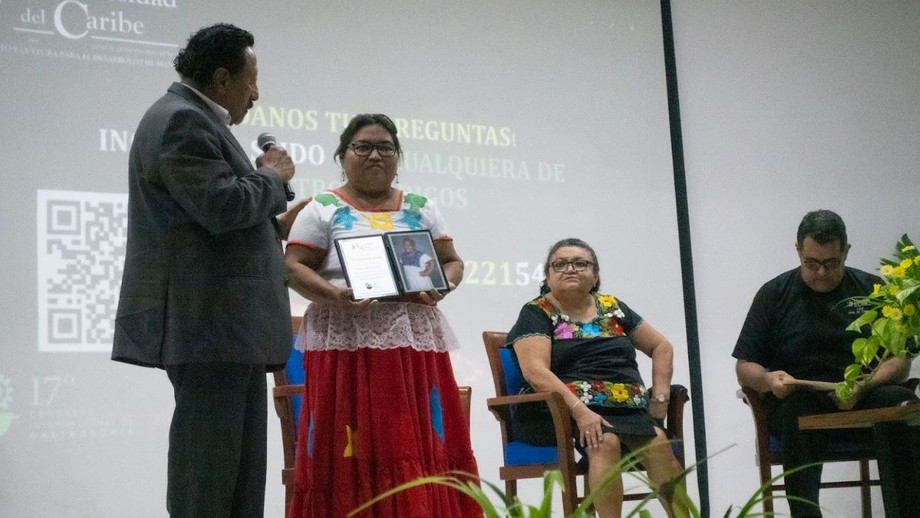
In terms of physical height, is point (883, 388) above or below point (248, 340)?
below

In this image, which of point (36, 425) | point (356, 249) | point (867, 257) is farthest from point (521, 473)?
point (867, 257)

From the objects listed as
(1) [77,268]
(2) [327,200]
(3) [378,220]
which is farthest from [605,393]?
(1) [77,268]

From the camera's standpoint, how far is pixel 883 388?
3227mm

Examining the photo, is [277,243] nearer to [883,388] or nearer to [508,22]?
[883,388]

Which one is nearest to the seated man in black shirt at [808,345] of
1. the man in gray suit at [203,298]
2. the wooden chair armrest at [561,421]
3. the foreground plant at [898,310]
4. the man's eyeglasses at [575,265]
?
the man's eyeglasses at [575,265]

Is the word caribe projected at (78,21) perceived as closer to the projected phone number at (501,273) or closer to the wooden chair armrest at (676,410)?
the projected phone number at (501,273)

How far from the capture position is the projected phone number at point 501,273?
4.37 meters

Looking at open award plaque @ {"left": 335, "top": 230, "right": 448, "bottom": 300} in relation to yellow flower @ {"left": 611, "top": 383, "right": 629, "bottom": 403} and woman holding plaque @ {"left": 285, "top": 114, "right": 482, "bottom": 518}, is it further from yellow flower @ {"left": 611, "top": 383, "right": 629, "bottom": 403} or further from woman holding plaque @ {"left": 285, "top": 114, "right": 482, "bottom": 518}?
yellow flower @ {"left": 611, "top": 383, "right": 629, "bottom": 403}

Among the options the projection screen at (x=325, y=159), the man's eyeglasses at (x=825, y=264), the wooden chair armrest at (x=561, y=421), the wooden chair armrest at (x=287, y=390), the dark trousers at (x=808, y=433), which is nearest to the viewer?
the wooden chair armrest at (x=287, y=390)

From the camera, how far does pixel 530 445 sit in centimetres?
320

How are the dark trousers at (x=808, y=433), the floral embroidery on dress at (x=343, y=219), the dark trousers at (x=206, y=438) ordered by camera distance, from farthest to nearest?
the dark trousers at (x=808, y=433) < the floral embroidery on dress at (x=343, y=219) < the dark trousers at (x=206, y=438)

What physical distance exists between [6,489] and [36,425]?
212 mm

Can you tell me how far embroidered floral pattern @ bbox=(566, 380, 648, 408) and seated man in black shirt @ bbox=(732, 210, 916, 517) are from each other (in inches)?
16.8

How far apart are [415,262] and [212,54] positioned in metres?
0.67
